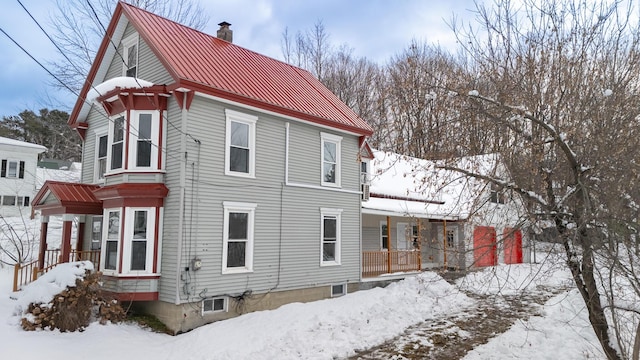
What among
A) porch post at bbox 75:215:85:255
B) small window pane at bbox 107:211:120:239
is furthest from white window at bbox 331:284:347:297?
porch post at bbox 75:215:85:255

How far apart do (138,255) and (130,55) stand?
6514 mm

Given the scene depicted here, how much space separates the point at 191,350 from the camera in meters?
9.02

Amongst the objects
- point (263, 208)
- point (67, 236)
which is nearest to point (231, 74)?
point (263, 208)

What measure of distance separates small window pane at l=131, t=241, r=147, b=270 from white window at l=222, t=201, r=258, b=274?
2008mm

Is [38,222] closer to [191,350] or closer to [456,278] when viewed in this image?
[191,350]

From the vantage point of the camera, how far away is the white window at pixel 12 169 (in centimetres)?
2894

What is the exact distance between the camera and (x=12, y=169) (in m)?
29.2

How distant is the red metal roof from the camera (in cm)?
1170

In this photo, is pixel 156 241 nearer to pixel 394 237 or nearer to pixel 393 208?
pixel 393 208

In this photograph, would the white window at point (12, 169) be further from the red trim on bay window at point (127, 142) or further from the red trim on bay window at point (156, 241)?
the red trim on bay window at point (156, 241)

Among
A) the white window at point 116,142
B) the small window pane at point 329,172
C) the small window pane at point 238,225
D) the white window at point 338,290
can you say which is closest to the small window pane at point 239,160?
the small window pane at point 238,225

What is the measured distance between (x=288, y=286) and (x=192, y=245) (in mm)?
3569

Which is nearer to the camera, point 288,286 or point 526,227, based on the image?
point 526,227

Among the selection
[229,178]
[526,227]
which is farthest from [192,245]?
[526,227]
